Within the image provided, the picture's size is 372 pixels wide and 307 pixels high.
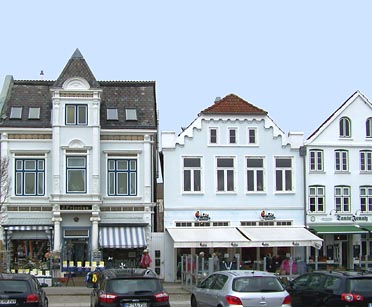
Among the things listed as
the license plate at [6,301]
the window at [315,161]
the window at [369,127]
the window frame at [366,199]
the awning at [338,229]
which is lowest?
the license plate at [6,301]

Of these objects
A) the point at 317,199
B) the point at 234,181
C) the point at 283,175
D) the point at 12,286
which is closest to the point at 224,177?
the point at 234,181

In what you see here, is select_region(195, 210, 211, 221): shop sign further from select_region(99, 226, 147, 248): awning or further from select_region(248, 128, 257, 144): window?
select_region(248, 128, 257, 144): window

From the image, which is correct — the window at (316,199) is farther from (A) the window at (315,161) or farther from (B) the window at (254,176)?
(B) the window at (254,176)

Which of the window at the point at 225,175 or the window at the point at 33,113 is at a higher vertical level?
the window at the point at 33,113

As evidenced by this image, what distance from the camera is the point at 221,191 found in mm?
42875

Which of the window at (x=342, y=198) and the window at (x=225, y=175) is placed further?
the window at (x=342, y=198)

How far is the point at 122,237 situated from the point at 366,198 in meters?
14.5

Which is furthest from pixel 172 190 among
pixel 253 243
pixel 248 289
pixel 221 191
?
pixel 248 289

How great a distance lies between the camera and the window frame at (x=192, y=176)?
140 feet

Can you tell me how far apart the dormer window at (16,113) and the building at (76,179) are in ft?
0.18


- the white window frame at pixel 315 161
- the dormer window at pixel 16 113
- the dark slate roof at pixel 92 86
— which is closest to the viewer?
the dark slate roof at pixel 92 86

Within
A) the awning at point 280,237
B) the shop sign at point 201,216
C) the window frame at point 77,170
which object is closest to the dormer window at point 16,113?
the window frame at point 77,170

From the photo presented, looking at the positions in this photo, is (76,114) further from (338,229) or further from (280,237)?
(338,229)

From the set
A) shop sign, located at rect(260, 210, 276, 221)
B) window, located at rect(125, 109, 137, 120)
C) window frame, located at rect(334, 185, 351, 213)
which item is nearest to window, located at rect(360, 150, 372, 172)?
window frame, located at rect(334, 185, 351, 213)
